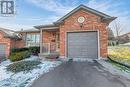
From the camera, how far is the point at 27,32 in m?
21.1

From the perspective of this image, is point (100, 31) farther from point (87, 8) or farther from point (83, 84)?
point (83, 84)

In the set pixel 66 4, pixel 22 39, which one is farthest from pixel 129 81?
pixel 22 39

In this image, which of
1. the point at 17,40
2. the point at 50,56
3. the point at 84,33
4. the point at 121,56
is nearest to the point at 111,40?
the point at 121,56

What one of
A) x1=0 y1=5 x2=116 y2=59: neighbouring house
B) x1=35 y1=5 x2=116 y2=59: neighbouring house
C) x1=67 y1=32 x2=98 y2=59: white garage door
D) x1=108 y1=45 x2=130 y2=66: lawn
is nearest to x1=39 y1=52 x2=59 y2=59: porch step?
x1=0 y1=5 x2=116 y2=59: neighbouring house

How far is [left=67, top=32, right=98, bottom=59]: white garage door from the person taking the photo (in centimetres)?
1379

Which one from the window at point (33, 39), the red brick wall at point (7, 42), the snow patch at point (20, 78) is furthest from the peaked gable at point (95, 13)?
the red brick wall at point (7, 42)

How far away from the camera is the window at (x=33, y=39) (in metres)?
20.5

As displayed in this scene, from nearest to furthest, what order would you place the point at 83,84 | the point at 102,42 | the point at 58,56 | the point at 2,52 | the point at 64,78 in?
the point at 83,84, the point at 64,78, the point at 102,42, the point at 58,56, the point at 2,52

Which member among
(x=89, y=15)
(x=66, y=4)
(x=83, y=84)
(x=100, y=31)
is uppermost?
(x=66, y=4)

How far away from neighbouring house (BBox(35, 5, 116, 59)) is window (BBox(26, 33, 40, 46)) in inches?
254

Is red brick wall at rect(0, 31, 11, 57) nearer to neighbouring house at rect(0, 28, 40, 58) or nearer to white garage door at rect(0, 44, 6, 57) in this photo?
neighbouring house at rect(0, 28, 40, 58)

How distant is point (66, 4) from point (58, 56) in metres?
9.20

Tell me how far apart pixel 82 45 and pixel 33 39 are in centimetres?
932

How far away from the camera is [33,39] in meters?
20.8
